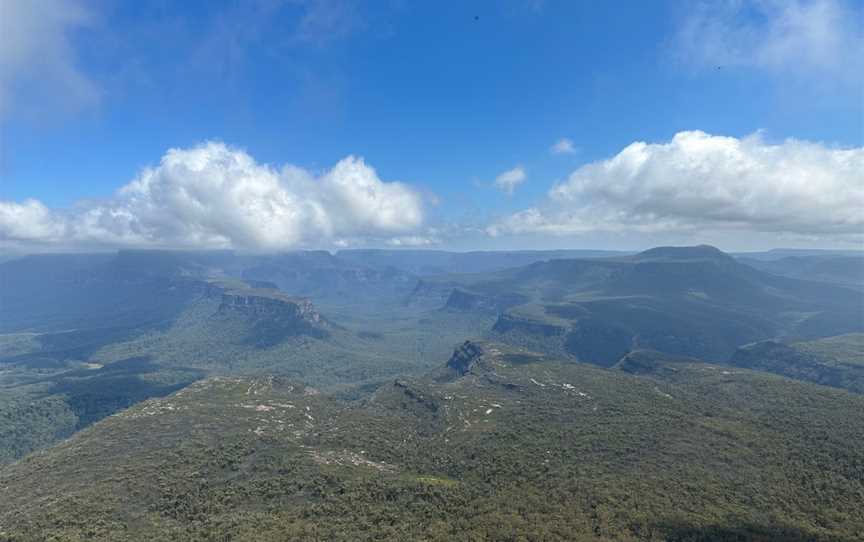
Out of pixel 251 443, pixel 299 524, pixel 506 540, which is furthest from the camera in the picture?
pixel 251 443

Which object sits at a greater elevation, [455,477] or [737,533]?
[737,533]

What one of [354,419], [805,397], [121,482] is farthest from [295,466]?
[805,397]

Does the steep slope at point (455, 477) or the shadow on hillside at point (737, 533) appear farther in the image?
the steep slope at point (455, 477)

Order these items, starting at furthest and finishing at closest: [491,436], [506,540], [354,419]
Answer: [354,419] → [491,436] → [506,540]

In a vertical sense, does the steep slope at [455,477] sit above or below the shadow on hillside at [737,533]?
below

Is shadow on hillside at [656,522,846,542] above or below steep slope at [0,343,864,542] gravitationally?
above

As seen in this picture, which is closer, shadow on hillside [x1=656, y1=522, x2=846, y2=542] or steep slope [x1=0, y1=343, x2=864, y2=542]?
shadow on hillside [x1=656, y1=522, x2=846, y2=542]

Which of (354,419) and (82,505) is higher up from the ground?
(82,505)

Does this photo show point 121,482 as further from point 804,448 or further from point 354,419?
point 804,448
